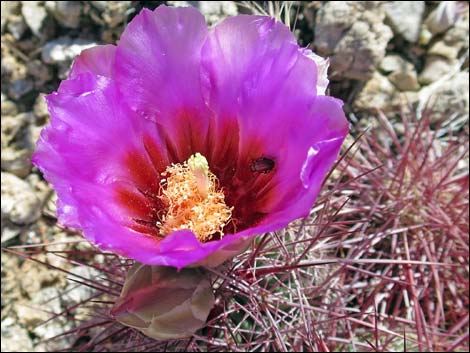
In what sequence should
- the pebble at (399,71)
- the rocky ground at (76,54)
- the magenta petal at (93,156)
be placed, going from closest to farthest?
the magenta petal at (93,156)
the rocky ground at (76,54)
the pebble at (399,71)

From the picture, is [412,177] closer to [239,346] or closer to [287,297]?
[287,297]

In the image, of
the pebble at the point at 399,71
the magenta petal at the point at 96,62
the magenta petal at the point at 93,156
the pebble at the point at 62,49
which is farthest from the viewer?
the pebble at the point at 399,71

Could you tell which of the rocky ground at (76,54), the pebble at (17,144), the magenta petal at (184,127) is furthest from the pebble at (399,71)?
the pebble at (17,144)

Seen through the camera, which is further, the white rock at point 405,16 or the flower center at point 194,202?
the white rock at point 405,16

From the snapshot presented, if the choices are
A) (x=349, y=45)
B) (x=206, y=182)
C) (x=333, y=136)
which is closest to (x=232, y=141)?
(x=206, y=182)

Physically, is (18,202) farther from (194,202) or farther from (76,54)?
(194,202)

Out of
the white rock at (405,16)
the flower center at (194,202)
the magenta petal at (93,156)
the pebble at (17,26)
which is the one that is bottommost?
the white rock at (405,16)

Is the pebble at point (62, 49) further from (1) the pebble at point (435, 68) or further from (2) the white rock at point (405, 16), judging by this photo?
(1) the pebble at point (435, 68)

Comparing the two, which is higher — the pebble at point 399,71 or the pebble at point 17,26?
the pebble at point 17,26
